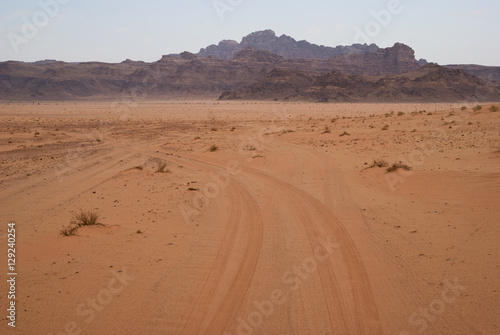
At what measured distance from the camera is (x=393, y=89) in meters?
108

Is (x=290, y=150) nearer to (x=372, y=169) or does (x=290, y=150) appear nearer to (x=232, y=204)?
(x=372, y=169)

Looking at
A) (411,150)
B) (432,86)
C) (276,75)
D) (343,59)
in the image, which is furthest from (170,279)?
(343,59)

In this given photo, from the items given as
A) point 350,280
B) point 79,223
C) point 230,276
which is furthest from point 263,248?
point 79,223

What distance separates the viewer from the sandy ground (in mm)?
5609

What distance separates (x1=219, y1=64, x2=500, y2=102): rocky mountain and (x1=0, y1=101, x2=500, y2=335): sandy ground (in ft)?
310

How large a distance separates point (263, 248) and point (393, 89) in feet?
357

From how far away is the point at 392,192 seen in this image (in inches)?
477

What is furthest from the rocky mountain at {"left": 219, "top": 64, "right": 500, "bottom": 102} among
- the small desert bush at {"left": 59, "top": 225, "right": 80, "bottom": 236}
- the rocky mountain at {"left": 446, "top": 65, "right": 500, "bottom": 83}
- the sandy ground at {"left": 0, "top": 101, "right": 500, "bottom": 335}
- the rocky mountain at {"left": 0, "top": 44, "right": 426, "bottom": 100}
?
the small desert bush at {"left": 59, "top": 225, "right": 80, "bottom": 236}

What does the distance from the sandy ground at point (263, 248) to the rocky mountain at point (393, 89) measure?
9462cm

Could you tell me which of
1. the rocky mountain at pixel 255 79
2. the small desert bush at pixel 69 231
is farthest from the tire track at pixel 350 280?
the rocky mountain at pixel 255 79

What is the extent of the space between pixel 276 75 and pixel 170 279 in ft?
455

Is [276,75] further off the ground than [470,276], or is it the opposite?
[276,75]

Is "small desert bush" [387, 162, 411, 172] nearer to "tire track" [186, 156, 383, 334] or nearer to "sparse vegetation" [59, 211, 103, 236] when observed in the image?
"tire track" [186, 156, 383, 334]

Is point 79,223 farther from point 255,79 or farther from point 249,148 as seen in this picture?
point 255,79
